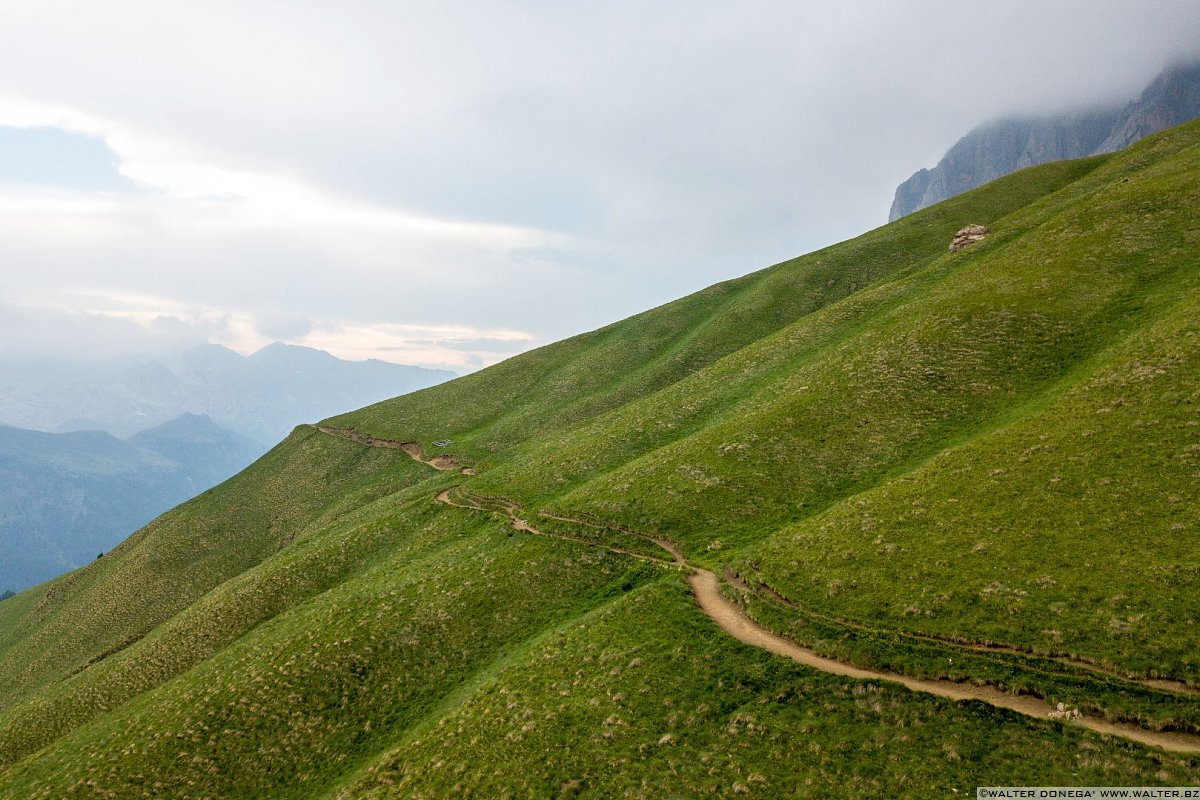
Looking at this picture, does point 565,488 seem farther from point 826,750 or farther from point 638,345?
point 638,345

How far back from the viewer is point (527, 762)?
20.2 metres

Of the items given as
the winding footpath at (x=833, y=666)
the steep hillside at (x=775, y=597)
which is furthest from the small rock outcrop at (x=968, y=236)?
the winding footpath at (x=833, y=666)

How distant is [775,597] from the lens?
26.4 meters

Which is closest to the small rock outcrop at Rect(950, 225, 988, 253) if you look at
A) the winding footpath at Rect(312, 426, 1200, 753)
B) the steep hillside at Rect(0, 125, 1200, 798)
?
the steep hillside at Rect(0, 125, 1200, 798)

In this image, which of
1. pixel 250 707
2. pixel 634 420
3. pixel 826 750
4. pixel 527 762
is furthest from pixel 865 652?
pixel 634 420

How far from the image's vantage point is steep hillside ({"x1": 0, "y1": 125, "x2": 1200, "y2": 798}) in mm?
18406

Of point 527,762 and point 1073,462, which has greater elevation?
point 1073,462

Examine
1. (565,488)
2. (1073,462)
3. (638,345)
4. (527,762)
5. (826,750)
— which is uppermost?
(638,345)

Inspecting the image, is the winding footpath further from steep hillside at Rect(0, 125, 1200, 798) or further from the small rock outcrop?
the small rock outcrop

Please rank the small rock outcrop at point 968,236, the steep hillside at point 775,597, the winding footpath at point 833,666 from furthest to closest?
the small rock outcrop at point 968,236 < the steep hillside at point 775,597 < the winding footpath at point 833,666

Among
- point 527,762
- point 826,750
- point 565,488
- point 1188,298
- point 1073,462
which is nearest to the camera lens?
point 826,750

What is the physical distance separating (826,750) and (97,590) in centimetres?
8626

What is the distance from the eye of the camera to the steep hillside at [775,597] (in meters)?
18.4

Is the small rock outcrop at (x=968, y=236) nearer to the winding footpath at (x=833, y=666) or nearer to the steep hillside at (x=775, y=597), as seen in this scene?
the steep hillside at (x=775, y=597)
